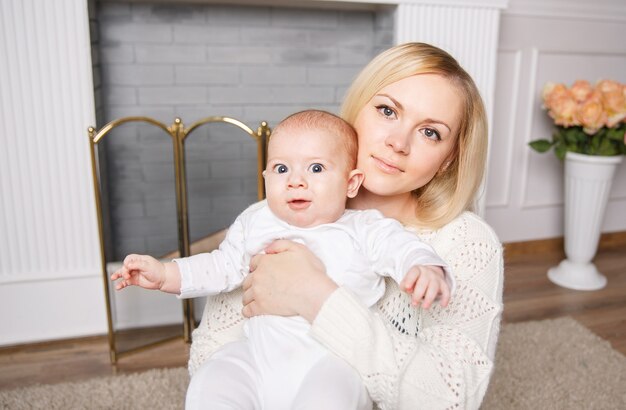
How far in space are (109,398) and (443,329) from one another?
131cm

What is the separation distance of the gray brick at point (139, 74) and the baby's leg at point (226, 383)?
5.88 ft

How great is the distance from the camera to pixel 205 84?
2.66 m

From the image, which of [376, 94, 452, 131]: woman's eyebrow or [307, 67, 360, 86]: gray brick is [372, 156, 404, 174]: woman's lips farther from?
[307, 67, 360, 86]: gray brick

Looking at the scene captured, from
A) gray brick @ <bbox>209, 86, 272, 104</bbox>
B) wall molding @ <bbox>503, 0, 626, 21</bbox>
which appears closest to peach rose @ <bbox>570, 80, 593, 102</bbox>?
wall molding @ <bbox>503, 0, 626, 21</bbox>

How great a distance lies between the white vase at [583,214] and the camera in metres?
2.91

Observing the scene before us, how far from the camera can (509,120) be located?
10.4 ft

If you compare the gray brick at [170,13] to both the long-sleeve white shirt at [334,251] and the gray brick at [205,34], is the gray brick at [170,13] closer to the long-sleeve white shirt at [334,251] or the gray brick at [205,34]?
the gray brick at [205,34]

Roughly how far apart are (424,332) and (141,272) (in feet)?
1.84

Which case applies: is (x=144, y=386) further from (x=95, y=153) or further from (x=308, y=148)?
(x=308, y=148)

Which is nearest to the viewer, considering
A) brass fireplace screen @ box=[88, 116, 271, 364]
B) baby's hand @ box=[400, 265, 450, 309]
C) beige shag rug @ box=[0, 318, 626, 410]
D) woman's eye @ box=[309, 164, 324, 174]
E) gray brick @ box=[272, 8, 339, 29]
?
baby's hand @ box=[400, 265, 450, 309]

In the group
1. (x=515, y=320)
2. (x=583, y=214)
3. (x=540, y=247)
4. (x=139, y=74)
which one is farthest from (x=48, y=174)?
(x=540, y=247)

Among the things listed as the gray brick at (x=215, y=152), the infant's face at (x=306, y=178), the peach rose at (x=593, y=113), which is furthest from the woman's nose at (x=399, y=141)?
the peach rose at (x=593, y=113)

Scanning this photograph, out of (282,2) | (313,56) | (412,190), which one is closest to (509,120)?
(313,56)

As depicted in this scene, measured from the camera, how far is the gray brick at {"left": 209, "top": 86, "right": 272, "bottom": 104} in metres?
2.69
